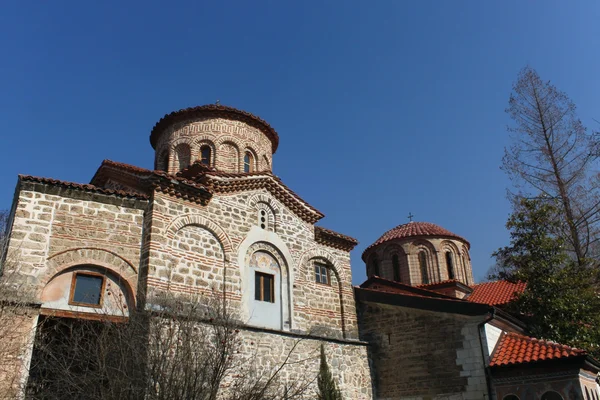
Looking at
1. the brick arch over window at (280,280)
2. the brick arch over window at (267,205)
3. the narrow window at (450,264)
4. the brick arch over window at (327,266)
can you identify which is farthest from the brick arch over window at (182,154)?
the narrow window at (450,264)

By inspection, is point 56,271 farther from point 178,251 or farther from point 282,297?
point 282,297

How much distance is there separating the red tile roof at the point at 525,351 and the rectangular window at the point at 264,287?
5446 mm

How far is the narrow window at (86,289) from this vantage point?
9.20 m

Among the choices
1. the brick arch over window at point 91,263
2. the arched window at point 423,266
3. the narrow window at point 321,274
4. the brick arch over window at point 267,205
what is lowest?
the brick arch over window at point 91,263

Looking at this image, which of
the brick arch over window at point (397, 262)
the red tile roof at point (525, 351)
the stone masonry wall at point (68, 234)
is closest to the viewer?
the stone masonry wall at point (68, 234)

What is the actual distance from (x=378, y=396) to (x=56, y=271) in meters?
8.60

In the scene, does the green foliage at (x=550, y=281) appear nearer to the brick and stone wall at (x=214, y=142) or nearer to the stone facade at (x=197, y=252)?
the stone facade at (x=197, y=252)

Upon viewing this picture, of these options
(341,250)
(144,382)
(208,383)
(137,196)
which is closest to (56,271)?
(137,196)

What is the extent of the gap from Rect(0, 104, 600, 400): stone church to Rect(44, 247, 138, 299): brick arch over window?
0.07ft

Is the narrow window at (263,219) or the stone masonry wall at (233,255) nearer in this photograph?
the stone masonry wall at (233,255)

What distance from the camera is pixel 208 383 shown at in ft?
21.8

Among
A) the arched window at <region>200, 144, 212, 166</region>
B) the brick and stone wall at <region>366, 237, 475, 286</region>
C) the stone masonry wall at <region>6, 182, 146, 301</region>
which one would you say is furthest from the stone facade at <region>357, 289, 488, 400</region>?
the brick and stone wall at <region>366, 237, 475, 286</region>

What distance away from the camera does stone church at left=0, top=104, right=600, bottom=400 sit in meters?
9.38

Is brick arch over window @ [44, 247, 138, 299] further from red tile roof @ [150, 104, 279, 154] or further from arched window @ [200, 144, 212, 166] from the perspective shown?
red tile roof @ [150, 104, 279, 154]
